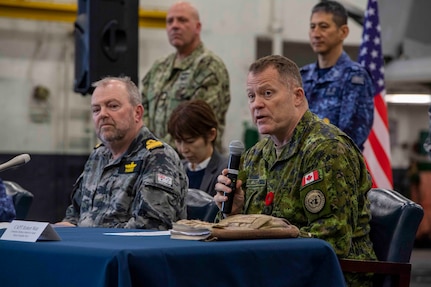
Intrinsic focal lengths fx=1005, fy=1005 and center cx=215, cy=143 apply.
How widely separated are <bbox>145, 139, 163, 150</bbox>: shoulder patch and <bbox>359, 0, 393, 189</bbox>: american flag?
289 centimetres

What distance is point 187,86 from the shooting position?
6.04 metres

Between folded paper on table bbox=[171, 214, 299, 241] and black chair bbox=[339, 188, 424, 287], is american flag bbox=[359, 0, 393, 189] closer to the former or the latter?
black chair bbox=[339, 188, 424, 287]

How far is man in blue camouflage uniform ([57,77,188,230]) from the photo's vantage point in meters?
3.81

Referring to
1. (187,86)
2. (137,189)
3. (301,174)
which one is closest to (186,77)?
(187,86)

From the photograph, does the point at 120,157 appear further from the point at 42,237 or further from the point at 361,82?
the point at 361,82

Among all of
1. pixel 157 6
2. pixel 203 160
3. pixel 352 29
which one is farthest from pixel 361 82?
pixel 352 29

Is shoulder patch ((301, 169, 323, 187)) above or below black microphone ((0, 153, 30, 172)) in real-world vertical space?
below

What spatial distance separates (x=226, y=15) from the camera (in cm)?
1277

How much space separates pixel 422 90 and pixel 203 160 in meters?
11.3

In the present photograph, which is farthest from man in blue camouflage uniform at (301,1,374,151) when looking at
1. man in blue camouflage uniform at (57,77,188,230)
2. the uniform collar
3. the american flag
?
man in blue camouflage uniform at (57,77,188,230)

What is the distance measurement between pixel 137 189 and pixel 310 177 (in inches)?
36.1

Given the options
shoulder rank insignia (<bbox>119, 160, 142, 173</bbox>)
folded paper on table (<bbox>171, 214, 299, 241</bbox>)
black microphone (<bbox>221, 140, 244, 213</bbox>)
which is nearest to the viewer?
folded paper on table (<bbox>171, 214, 299, 241</bbox>)

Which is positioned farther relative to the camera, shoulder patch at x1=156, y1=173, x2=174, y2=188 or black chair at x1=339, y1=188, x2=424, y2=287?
shoulder patch at x1=156, y1=173, x2=174, y2=188

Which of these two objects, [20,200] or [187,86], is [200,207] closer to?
[20,200]
